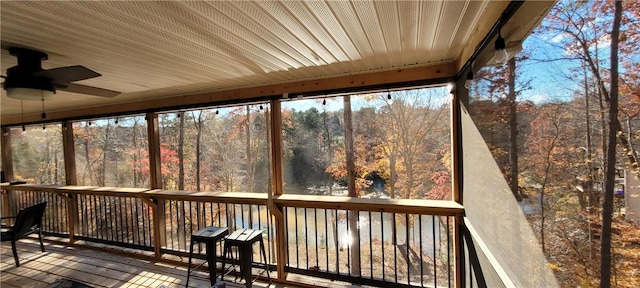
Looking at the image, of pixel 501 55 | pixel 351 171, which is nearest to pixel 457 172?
pixel 501 55

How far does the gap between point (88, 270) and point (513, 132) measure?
16.6 ft

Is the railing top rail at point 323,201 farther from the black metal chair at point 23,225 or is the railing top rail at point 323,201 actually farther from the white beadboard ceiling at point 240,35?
the white beadboard ceiling at point 240,35

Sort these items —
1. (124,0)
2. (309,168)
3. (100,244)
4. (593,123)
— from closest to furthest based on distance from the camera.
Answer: (593,123), (124,0), (100,244), (309,168)

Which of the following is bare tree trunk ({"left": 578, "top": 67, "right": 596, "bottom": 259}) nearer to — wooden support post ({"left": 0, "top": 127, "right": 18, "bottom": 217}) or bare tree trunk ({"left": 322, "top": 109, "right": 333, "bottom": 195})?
bare tree trunk ({"left": 322, "top": 109, "right": 333, "bottom": 195})

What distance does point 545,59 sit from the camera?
99 cm

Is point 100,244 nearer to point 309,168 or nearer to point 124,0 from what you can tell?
point 309,168

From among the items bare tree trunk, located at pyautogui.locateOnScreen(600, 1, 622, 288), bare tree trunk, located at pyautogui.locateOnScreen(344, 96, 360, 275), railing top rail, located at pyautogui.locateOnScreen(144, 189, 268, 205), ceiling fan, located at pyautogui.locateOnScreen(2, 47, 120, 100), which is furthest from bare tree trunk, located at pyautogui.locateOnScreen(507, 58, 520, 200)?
bare tree trunk, located at pyautogui.locateOnScreen(344, 96, 360, 275)

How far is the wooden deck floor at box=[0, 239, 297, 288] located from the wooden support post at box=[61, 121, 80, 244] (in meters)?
0.41

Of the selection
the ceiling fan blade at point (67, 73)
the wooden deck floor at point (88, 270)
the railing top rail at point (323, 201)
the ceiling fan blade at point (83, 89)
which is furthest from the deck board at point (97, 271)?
the ceiling fan blade at point (67, 73)

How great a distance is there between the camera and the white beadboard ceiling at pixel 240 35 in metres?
1.34

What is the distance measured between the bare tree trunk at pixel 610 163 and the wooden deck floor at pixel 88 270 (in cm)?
294

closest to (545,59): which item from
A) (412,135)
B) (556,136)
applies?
(556,136)

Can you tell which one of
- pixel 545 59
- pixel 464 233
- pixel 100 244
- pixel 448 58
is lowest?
pixel 100 244

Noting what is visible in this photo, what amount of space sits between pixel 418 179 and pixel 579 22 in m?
4.45
